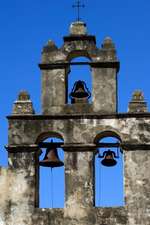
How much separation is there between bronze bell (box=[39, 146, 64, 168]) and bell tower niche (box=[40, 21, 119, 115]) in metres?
0.78

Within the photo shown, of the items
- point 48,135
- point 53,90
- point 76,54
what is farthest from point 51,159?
point 76,54

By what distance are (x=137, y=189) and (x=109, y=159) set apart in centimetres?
112

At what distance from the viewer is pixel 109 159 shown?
1745cm

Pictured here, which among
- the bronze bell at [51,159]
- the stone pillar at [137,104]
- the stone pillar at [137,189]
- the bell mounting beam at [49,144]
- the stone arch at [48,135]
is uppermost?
the stone pillar at [137,104]

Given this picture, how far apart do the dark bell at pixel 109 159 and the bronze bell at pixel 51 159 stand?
0.89 metres

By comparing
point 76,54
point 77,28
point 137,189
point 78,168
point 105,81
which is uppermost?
point 77,28

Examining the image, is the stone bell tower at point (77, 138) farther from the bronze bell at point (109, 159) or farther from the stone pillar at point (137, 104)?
the bronze bell at point (109, 159)

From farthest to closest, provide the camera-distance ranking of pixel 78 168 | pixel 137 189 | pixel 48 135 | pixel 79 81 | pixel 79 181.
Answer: pixel 79 81
pixel 48 135
pixel 78 168
pixel 79 181
pixel 137 189

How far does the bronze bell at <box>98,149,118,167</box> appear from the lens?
1745 cm

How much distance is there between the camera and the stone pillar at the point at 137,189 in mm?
16531

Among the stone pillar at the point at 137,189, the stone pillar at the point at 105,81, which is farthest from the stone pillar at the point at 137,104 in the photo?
the stone pillar at the point at 137,189

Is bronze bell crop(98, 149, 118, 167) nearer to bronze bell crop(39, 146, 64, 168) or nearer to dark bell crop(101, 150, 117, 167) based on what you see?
dark bell crop(101, 150, 117, 167)

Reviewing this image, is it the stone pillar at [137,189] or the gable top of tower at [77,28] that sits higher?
the gable top of tower at [77,28]

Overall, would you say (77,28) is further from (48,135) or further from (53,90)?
(48,135)
